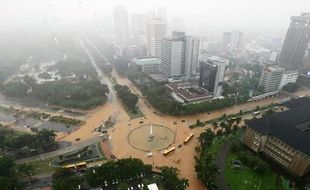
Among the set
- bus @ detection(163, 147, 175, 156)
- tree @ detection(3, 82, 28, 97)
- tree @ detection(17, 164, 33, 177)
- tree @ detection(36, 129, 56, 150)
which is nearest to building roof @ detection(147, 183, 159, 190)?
bus @ detection(163, 147, 175, 156)

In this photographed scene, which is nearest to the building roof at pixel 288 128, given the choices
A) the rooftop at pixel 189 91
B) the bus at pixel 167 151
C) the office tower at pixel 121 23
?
the bus at pixel 167 151

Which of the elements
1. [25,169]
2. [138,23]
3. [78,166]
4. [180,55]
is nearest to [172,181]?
[78,166]

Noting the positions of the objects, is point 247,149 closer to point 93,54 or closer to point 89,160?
point 89,160

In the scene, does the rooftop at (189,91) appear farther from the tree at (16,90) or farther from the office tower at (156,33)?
the tree at (16,90)

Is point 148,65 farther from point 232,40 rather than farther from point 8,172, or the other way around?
point 232,40

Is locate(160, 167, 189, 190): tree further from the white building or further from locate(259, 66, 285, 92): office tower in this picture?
the white building
